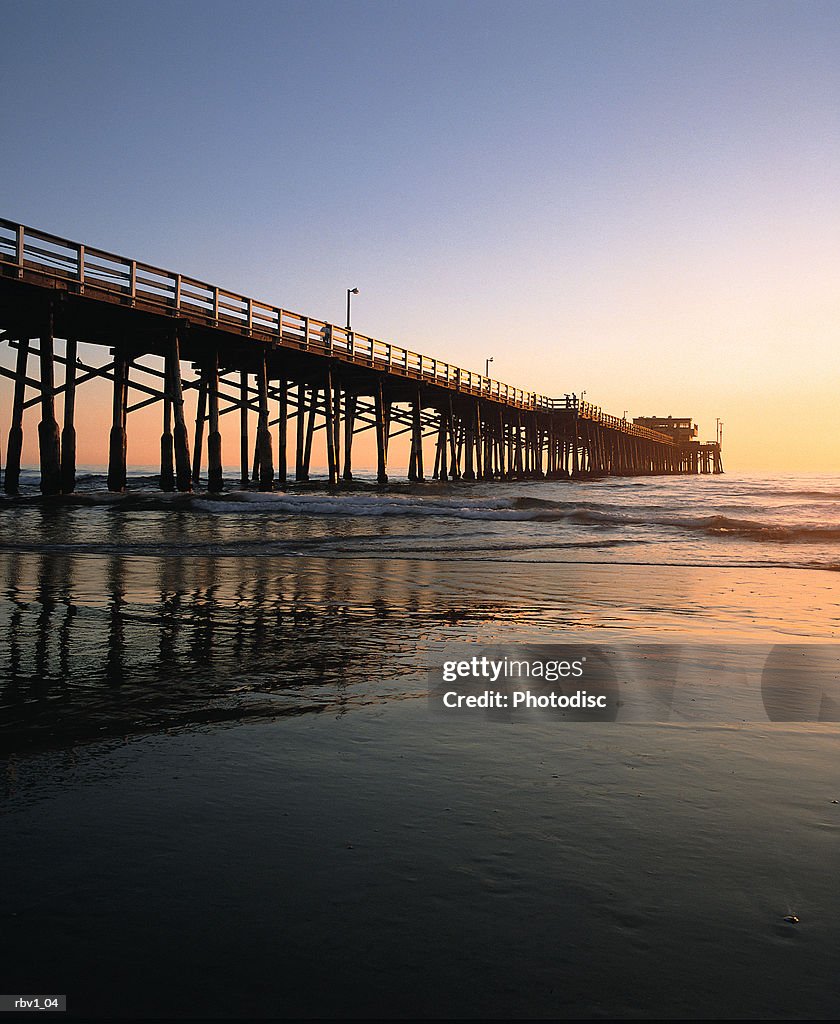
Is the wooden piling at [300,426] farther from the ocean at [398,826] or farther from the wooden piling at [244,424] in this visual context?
the ocean at [398,826]

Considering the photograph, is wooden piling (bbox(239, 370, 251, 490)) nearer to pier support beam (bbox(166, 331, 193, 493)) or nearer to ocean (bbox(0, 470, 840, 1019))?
pier support beam (bbox(166, 331, 193, 493))

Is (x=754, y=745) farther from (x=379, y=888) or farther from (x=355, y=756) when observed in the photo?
(x=379, y=888)

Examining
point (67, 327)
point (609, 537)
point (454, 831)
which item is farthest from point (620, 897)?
point (67, 327)

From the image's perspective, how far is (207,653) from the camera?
530cm

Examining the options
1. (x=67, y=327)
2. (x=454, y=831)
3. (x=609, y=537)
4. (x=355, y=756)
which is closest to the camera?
(x=454, y=831)

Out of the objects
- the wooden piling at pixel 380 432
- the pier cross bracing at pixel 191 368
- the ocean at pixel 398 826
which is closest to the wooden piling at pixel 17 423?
the pier cross bracing at pixel 191 368

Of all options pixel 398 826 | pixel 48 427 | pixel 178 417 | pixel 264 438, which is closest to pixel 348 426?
pixel 264 438

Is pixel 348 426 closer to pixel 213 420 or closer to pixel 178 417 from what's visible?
pixel 213 420

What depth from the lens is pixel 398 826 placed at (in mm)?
2568

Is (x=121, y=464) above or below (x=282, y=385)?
below

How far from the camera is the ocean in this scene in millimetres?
1806

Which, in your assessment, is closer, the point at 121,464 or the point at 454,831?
the point at 454,831

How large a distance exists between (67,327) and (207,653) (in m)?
21.2

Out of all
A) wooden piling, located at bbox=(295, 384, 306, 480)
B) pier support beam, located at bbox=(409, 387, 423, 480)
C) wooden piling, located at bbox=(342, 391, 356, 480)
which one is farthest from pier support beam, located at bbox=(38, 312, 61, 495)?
pier support beam, located at bbox=(409, 387, 423, 480)
